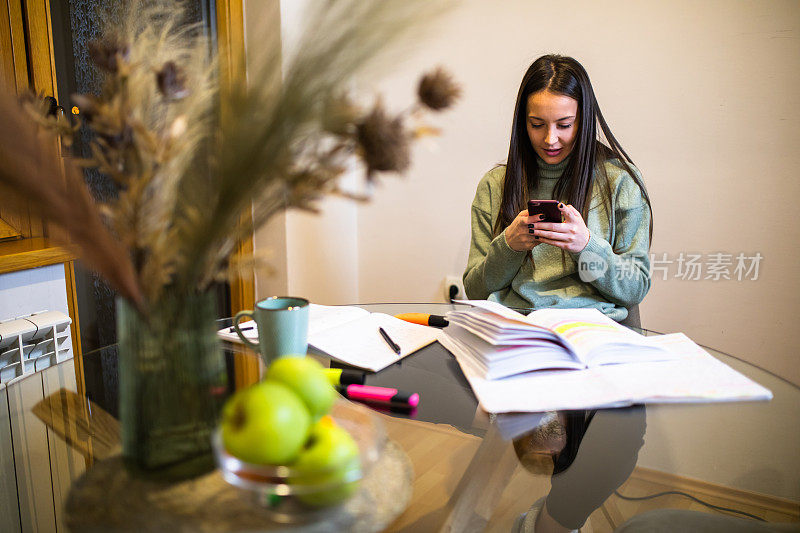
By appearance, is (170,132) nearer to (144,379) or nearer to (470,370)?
(144,379)

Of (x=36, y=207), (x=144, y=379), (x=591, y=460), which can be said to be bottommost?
(x=591, y=460)

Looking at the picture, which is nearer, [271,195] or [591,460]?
[271,195]

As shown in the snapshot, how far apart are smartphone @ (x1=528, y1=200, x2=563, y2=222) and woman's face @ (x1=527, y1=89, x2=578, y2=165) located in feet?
0.79

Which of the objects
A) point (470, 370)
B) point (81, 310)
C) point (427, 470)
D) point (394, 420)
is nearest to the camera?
point (427, 470)

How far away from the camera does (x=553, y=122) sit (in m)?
1.52

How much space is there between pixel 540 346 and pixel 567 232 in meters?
0.52

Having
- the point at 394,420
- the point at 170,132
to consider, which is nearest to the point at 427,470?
the point at 394,420

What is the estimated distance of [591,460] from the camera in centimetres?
73

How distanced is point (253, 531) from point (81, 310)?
1469 millimetres

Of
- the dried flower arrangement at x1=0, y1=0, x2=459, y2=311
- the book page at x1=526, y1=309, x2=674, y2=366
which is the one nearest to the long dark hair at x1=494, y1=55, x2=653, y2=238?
the book page at x1=526, y1=309, x2=674, y2=366

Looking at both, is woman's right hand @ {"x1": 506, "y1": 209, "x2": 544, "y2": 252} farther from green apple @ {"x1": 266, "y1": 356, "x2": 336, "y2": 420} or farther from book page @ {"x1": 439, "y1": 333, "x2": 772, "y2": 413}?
green apple @ {"x1": 266, "y1": 356, "x2": 336, "y2": 420}

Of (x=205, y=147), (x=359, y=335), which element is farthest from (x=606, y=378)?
(x=205, y=147)

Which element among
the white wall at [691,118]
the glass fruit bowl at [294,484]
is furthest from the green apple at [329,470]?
the white wall at [691,118]

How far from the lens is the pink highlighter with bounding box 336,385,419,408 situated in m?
0.82
